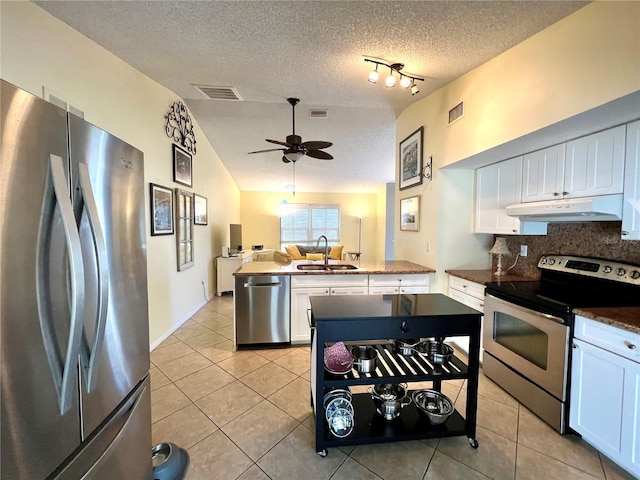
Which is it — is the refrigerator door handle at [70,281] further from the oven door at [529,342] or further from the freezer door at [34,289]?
the oven door at [529,342]

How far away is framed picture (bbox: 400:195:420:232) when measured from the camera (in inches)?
132

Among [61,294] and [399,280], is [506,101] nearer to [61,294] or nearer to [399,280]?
[399,280]

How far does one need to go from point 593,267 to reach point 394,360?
5.43 ft

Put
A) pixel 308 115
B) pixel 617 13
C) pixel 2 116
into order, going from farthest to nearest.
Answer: pixel 308 115
pixel 617 13
pixel 2 116

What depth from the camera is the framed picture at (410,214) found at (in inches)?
132

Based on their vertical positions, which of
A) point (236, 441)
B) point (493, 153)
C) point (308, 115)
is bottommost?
point (236, 441)

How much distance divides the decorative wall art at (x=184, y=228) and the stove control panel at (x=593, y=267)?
4.03 m

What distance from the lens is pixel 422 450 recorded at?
163 centimetres

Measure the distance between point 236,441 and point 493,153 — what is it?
9.78 ft

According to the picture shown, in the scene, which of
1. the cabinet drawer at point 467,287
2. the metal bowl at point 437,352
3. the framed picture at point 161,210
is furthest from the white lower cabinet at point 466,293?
the framed picture at point 161,210

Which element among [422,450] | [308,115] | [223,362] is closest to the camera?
[422,450]

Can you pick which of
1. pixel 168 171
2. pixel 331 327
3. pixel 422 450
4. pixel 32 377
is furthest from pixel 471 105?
pixel 168 171

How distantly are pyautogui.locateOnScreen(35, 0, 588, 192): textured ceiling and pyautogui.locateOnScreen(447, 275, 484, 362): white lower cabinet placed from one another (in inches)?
78.5

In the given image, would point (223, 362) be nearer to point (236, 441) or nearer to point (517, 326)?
point (236, 441)
